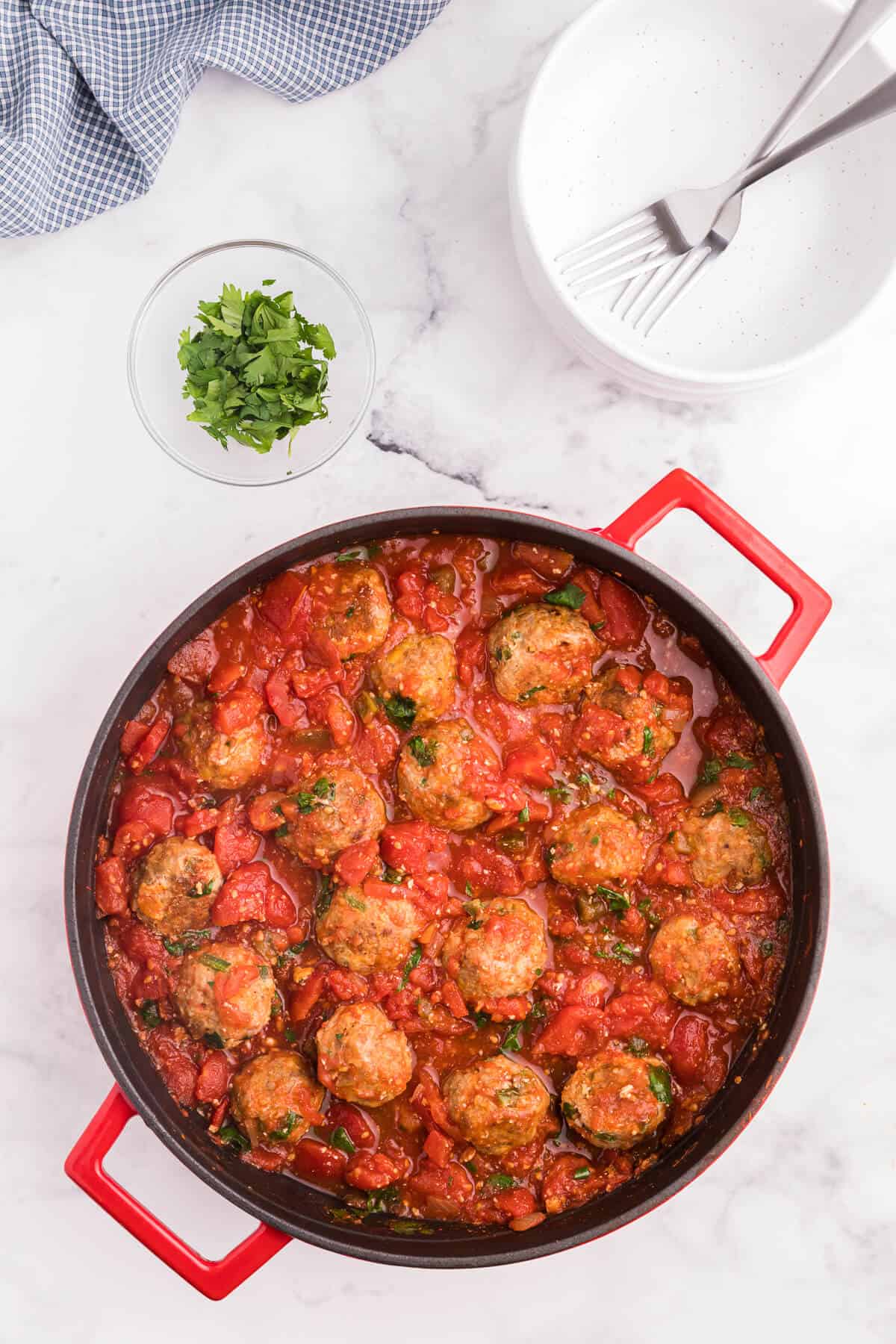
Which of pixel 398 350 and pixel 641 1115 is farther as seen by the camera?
pixel 398 350

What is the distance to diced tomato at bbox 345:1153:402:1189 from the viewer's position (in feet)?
13.0

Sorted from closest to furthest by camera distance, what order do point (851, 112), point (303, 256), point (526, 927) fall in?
point (851, 112)
point (526, 927)
point (303, 256)

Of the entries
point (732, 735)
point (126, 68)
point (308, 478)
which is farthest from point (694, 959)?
point (126, 68)

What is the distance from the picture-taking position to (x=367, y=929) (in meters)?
3.87

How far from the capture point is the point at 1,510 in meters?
4.38

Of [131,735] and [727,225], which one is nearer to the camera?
[131,735]

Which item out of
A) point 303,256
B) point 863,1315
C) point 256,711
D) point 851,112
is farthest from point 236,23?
point 863,1315

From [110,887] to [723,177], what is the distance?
3436mm

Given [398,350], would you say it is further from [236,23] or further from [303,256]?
[236,23]

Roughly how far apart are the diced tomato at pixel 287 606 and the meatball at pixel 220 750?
1.09 feet

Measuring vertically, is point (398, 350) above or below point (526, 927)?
above

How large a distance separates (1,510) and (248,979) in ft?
6.68

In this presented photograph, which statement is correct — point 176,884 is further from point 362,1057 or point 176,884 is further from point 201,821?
point 362,1057

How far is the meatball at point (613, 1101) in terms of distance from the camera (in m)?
3.89
